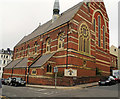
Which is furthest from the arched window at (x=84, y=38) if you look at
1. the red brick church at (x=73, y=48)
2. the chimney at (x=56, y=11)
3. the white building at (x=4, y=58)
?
the white building at (x=4, y=58)

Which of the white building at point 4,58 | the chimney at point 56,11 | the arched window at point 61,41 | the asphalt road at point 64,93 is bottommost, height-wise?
the asphalt road at point 64,93

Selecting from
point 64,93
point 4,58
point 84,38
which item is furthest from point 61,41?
point 4,58

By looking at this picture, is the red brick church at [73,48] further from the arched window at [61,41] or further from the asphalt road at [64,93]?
the asphalt road at [64,93]

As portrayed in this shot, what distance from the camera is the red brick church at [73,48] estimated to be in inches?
808

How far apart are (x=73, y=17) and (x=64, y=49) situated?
6147 millimetres

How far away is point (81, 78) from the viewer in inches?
786

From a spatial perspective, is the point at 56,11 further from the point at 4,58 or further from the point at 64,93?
the point at 4,58

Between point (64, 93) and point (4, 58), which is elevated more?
point (4, 58)

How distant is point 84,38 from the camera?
77.7ft

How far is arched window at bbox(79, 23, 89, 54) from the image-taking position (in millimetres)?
22802

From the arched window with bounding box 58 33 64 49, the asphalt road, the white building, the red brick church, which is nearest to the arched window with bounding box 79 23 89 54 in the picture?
the red brick church

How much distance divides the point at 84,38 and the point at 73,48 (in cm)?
436

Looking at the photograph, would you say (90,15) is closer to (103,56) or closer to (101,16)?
(101,16)

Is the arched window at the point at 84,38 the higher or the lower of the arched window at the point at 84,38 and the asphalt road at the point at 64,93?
the higher
